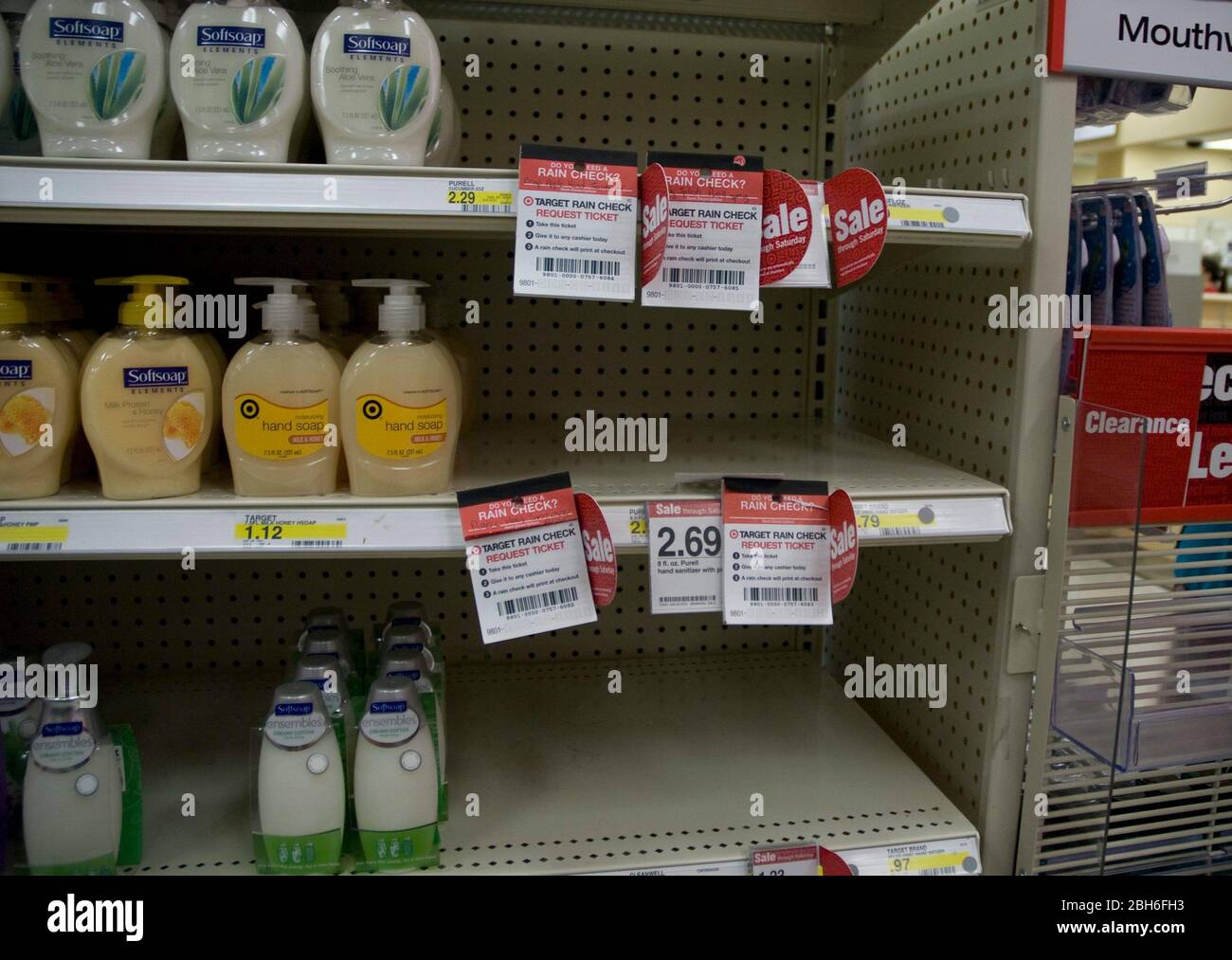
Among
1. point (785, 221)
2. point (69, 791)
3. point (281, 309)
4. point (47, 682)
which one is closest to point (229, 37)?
point (281, 309)

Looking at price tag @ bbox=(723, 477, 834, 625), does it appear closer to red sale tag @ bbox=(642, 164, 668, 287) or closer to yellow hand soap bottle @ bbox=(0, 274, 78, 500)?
red sale tag @ bbox=(642, 164, 668, 287)

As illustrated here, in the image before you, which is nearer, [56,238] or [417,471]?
[417,471]

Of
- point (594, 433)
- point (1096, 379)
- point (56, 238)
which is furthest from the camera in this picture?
point (594, 433)

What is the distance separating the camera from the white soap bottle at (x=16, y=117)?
3.76 feet

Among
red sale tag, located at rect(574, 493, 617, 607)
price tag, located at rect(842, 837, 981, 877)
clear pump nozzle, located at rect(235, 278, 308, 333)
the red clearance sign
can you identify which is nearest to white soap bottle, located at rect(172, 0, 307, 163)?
clear pump nozzle, located at rect(235, 278, 308, 333)

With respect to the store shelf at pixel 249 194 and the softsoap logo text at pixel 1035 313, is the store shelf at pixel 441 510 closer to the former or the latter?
the softsoap logo text at pixel 1035 313

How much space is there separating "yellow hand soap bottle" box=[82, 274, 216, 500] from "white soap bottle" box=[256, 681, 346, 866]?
0.99ft

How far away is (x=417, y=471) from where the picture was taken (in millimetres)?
1129

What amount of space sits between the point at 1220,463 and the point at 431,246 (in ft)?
4.11

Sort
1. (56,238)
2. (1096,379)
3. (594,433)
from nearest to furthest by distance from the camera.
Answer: (1096,379), (56,238), (594,433)

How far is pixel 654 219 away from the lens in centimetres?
106

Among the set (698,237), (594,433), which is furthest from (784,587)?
(594,433)
